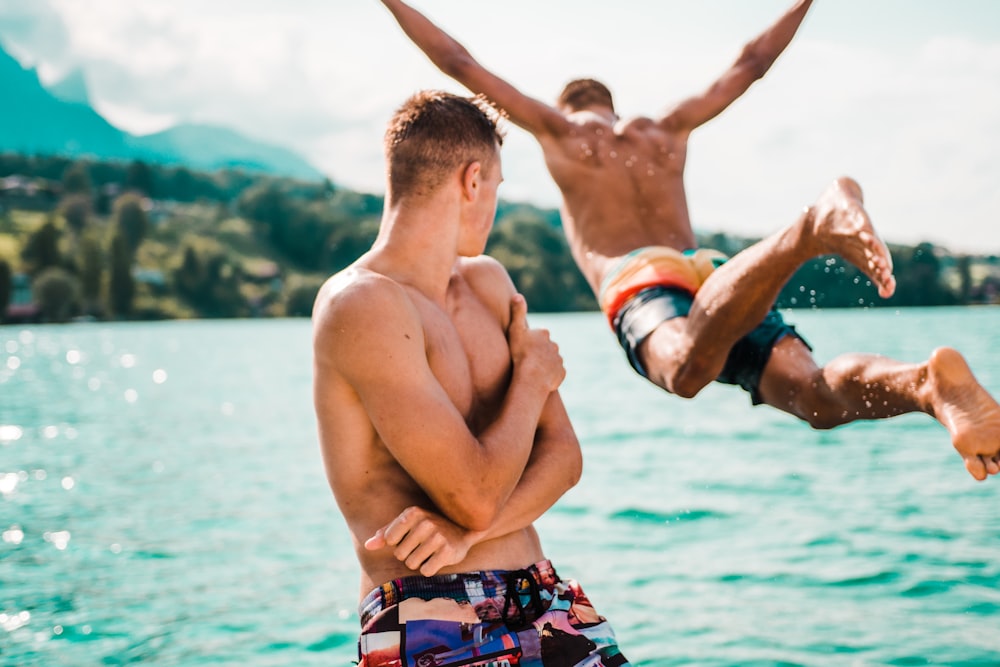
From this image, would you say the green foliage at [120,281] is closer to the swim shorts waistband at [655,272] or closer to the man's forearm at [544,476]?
the swim shorts waistband at [655,272]

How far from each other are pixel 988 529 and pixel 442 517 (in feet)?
32.2

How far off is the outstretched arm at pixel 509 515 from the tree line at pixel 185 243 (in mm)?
69732

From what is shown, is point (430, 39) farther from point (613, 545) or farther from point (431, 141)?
point (613, 545)

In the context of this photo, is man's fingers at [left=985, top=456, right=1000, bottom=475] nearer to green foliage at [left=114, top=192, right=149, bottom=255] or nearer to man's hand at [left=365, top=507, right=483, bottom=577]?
man's hand at [left=365, top=507, right=483, bottom=577]

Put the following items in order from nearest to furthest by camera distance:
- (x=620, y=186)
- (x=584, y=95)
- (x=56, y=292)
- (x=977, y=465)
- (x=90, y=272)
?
(x=977, y=465) < (x=620, y=186) < (x=584, y=95) < (x=56, y=292) < (x=90, y=272)

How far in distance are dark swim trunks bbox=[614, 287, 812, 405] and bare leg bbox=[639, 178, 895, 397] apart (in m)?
0.09

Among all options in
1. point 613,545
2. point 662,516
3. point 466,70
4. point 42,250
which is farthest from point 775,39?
point 42,250

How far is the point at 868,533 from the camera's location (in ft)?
36.1

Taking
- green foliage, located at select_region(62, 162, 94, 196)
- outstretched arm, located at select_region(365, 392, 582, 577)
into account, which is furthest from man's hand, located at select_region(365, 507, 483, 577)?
green foliage, located at select_region(62, 162, 94, 196)

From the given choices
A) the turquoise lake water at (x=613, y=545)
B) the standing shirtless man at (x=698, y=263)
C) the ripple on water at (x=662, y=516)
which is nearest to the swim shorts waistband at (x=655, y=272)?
the standing shirtless man at (x=698, y=263)

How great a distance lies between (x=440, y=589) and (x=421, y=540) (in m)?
0.23

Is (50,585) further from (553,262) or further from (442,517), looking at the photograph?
(553,262)

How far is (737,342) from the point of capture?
5160mm

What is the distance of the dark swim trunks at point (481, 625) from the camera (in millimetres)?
2627
